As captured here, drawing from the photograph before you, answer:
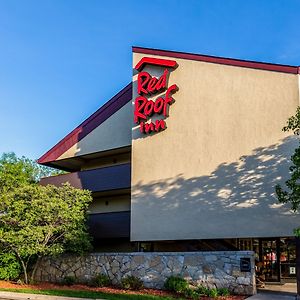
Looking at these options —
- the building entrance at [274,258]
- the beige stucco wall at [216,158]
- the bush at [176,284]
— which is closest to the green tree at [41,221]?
the beige stucco wall at [216,158]

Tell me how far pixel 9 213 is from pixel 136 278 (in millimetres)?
6991

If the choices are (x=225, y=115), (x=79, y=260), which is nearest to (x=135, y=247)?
(x=79, y=260)

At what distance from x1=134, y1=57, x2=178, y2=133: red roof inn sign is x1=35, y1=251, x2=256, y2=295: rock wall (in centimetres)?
721

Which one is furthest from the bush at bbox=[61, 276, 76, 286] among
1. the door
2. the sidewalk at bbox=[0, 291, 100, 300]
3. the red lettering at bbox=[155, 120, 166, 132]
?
the door

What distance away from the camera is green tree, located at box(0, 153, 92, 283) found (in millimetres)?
20844

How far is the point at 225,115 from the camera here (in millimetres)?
21234

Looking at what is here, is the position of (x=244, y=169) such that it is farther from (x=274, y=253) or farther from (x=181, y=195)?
(x=274, y=253)

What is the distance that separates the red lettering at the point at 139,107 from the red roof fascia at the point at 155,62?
1.91m

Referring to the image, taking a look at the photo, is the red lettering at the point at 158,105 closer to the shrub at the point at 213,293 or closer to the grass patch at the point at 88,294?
the grass patch at the point at 88,294

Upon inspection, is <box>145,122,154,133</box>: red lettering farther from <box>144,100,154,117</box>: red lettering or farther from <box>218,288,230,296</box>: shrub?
<box>218,288,230,296</box>: shrub

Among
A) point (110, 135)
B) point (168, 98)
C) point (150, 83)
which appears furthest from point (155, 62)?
point (110, 135)

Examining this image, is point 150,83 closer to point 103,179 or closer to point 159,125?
point 159,125

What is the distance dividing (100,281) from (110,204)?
8188mm

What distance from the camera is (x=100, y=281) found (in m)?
20.4
